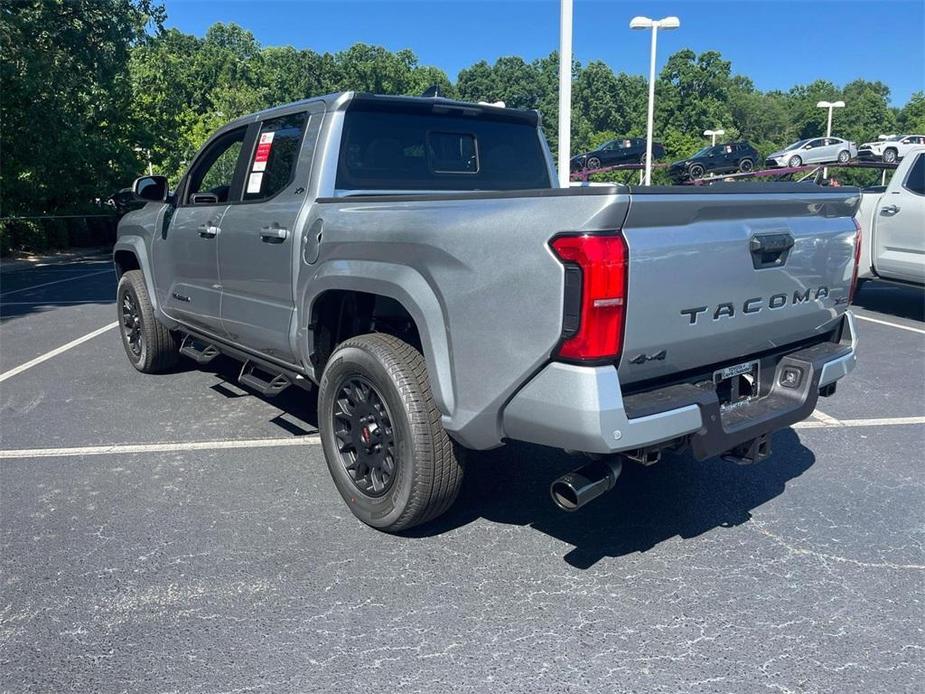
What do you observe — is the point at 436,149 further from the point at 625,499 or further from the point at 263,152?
the point at 625,499

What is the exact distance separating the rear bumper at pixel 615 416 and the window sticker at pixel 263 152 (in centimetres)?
248

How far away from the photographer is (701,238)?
2865 mm

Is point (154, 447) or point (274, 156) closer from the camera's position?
point (274, 156)

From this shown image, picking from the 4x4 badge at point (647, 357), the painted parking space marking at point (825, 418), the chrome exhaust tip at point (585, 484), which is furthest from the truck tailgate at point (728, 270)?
the painted parking space marking at point (825, 418)

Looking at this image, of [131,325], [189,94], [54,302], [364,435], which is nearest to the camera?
[364,435]

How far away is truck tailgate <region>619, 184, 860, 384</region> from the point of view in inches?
107

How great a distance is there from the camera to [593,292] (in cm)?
259

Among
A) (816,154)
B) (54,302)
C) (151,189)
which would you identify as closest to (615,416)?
(151,189)

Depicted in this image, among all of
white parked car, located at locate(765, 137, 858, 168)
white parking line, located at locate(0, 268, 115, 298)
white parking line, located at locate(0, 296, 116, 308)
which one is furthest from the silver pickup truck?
white parked car, located at locate(765, 137, 858, 168)

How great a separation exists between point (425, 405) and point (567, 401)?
761 mm

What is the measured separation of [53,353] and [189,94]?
123 feet

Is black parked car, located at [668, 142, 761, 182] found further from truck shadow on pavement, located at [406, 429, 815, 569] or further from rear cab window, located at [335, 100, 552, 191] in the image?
truck shadow on pavement, located at [406, 429, 815, 569]

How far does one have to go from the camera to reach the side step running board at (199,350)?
5.41 meters

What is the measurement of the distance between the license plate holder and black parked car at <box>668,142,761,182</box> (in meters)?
28.5
